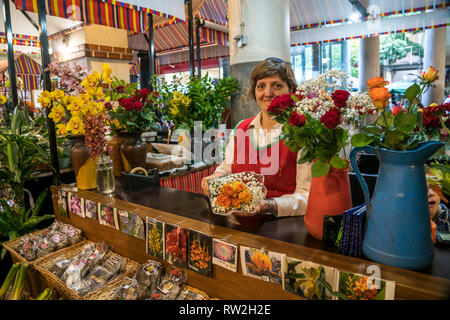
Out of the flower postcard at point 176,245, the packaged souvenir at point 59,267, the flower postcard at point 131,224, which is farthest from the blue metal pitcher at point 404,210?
the packaged souvenir at point 59,267

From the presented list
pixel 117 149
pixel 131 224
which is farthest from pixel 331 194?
pixel 117 149

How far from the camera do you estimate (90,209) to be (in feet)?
5.22

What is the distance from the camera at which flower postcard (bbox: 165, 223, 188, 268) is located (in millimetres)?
1152

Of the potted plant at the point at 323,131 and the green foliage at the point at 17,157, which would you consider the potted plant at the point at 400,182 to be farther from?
the green foliage at the point at 17,157

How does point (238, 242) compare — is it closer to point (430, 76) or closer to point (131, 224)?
point (131, 224)

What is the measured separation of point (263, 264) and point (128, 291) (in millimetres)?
555

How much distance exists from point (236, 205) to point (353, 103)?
477 mm

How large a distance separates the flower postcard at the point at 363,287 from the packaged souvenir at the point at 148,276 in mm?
724

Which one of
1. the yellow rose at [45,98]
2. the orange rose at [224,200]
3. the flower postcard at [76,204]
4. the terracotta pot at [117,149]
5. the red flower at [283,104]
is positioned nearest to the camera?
the red flower at [283,104]

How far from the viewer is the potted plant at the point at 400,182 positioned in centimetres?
73

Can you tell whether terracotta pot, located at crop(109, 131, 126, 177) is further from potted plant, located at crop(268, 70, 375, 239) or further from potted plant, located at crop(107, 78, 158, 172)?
potted plant, located at crop(268, 70, 375, 239)

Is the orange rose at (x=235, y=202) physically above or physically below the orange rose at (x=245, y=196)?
below

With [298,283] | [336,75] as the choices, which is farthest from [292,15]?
[298,283]
